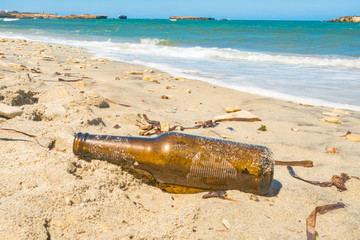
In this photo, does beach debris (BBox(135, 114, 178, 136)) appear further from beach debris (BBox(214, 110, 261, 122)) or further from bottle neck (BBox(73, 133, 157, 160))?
beach debris (BBox(214, 110, 261, 122))

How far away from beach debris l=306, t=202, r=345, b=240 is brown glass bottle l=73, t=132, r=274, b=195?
256 millimetres

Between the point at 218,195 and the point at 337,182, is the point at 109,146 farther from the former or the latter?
the point at 337,182

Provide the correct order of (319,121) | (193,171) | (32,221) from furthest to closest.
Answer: (319,121) → (193,171) → (32,221)

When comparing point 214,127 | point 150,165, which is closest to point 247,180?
point 150,165

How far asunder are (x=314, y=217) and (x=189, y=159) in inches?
28.0

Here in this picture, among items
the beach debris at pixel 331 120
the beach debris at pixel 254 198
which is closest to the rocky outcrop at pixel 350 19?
the beach debris at pixel 331 120

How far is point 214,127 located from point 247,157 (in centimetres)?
140

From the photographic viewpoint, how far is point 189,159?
1.49m

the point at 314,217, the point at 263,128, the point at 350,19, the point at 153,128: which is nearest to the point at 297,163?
the point at 314,217

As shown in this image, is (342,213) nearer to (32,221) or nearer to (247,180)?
(247,180)

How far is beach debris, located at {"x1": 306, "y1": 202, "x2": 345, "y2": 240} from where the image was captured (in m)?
1.37

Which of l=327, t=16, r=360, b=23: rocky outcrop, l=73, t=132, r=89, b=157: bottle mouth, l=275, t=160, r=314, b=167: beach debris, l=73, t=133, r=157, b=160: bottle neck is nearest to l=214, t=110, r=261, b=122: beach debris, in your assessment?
l=275, t=160, r=314, b=167: beach debris

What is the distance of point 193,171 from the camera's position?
4.88 ft

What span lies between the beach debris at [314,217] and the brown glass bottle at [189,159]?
256mm
